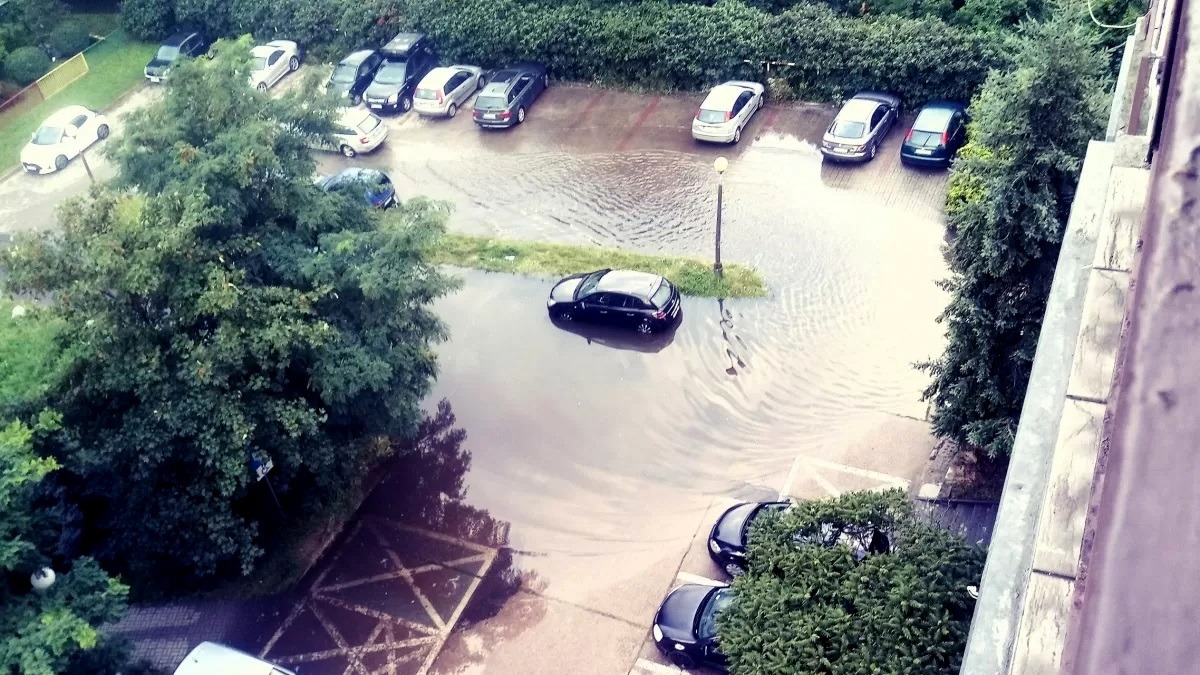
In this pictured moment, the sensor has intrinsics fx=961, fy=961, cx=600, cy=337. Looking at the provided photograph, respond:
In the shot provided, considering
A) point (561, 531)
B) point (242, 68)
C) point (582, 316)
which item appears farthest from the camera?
point (582, 316)

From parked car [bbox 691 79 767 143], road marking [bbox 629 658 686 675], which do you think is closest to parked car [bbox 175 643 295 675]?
road marking [bbox 629 658 686 675]

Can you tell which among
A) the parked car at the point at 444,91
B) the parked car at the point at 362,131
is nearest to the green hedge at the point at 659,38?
the parked car at the point at 444,91

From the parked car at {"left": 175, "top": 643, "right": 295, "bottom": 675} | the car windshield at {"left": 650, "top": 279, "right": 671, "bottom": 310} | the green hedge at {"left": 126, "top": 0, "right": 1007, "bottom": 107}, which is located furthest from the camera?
the green hedge at {"left": 126, "top": 0, "right": 1007, "bottom": 107}

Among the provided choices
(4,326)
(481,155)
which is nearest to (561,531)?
(4,326)

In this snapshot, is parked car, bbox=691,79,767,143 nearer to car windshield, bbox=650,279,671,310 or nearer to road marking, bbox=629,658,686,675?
car windshield, bbox=650,279,671,310

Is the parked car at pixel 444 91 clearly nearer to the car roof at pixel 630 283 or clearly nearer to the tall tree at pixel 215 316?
the car roof at pixel 630 283

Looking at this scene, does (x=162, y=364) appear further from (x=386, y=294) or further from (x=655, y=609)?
(x=655, y=609)
